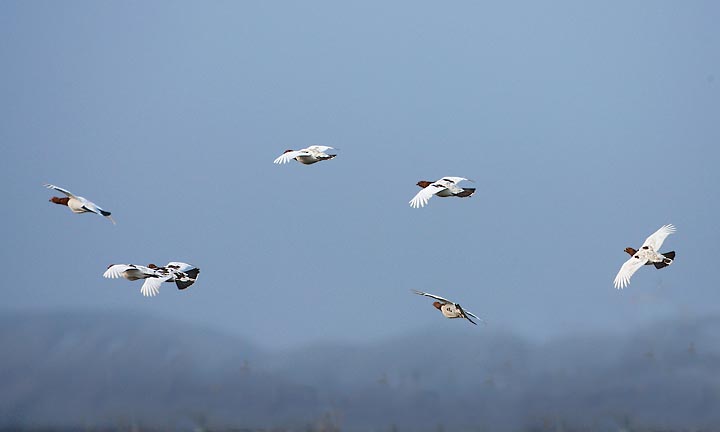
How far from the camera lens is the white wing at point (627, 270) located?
61250 millimetres

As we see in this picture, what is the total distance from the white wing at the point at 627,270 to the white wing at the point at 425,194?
9514 mm

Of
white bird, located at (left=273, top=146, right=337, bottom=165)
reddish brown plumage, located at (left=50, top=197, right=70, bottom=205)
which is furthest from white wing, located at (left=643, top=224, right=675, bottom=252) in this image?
reddish brown plumage, located at (left=50, top=197, right=70, bottom=205)

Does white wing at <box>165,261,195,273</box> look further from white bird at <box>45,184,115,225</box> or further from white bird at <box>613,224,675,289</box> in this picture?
white bird at <box>613,224,675,289</box>

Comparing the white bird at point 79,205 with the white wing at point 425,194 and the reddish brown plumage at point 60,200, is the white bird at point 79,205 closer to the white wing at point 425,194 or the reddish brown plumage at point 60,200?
the reddish brown plumage at point 60,200

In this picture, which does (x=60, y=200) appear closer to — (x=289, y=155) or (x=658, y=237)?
(x=289, y=155)

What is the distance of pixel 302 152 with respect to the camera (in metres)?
62.8

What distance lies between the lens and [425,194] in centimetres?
5994

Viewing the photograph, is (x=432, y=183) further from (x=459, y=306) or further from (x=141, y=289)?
(x=141, y=289)

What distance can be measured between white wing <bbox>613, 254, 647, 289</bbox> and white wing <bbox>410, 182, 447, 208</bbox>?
9514mm

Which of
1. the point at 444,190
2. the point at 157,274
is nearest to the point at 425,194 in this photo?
the point at 444,190

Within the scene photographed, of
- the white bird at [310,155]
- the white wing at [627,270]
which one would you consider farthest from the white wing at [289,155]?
the white wing at [627,270]

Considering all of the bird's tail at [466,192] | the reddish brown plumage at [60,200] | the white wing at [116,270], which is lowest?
the white wing at [116,270]

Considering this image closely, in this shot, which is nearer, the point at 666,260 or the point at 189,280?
the point at 666,260

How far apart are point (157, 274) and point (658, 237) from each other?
78.0 feet
